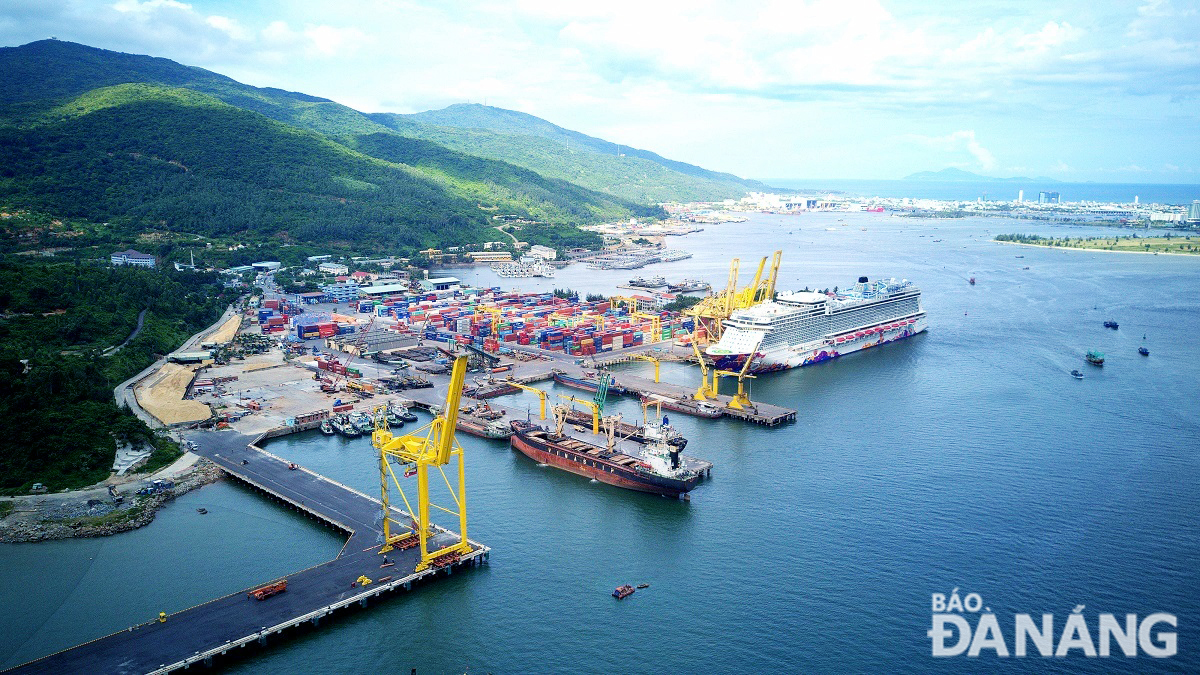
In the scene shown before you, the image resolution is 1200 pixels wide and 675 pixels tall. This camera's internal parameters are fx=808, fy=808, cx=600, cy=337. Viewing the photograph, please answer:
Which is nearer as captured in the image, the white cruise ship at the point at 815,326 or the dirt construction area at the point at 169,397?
the dirt construction area at the point at 169,397

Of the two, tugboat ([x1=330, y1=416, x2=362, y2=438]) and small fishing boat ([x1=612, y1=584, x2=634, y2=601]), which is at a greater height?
tugboat ([x1=330, y1=416, x2=362, y2=438])

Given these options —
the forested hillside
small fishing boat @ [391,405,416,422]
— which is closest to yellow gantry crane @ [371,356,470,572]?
the forested hillside

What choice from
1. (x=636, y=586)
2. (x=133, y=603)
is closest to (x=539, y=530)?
(x=636, y=586)

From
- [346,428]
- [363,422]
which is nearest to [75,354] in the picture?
[346,428]

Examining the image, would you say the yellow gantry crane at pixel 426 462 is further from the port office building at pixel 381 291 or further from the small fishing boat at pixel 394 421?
the port office building at pixel 381 291

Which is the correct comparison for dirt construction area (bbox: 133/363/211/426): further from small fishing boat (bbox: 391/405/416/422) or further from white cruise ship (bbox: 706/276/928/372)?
white cruise ship (bbox: 706/276/928/372)


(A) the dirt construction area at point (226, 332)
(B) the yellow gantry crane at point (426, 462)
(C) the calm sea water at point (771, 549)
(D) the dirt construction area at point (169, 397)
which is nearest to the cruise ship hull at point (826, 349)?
(C) the calm sea water at point (771, 549)
